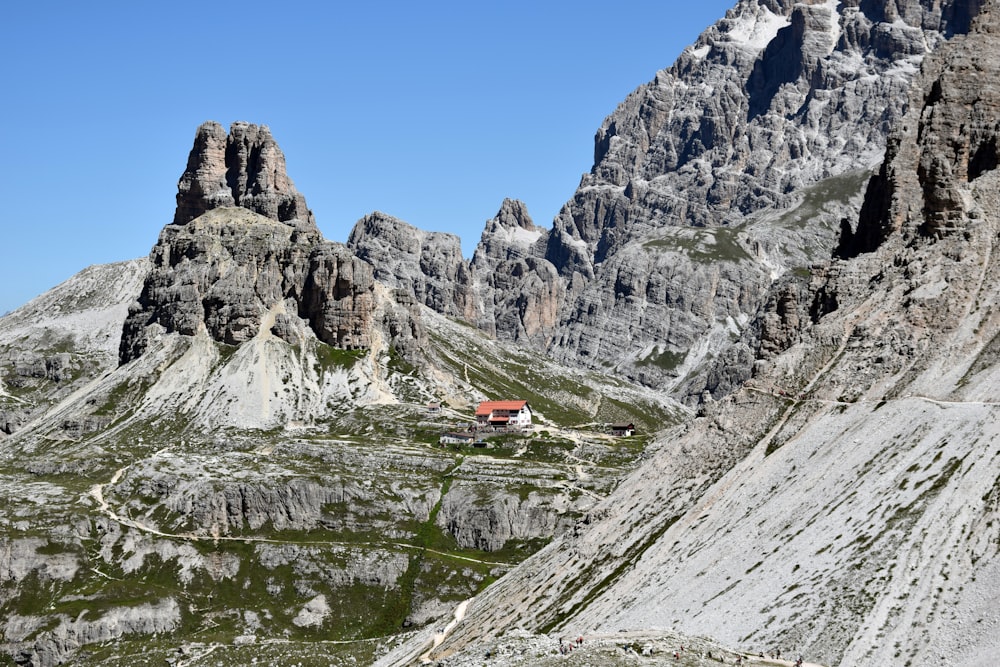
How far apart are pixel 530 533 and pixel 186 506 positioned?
204ft

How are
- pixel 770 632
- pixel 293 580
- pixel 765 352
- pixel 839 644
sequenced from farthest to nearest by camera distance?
1. pixel 293 580
2. pixel 765 352
3. pixel 770 632
4. pixel 839 644

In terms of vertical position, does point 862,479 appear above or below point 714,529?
above

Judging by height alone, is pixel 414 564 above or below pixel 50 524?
below

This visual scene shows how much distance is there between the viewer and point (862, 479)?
8550cm

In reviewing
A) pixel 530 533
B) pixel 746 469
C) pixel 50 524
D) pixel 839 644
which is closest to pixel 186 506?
pixel 50 524

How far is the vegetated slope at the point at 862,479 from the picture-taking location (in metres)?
70.2

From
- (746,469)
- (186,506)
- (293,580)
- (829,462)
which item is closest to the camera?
(829,462)

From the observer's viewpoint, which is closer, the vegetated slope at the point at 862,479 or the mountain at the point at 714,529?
the vegetated slope at the point at 862,479

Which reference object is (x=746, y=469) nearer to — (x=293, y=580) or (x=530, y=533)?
(x=530, y=533)

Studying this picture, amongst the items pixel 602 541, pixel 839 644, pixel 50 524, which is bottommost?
pixel 839 644

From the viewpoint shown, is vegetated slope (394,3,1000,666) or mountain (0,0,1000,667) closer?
vegetated slope (394,3,1000,666)

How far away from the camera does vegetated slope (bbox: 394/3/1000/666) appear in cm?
7019

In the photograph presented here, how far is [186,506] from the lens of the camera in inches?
7382

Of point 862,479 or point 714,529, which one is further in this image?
point 714,529
